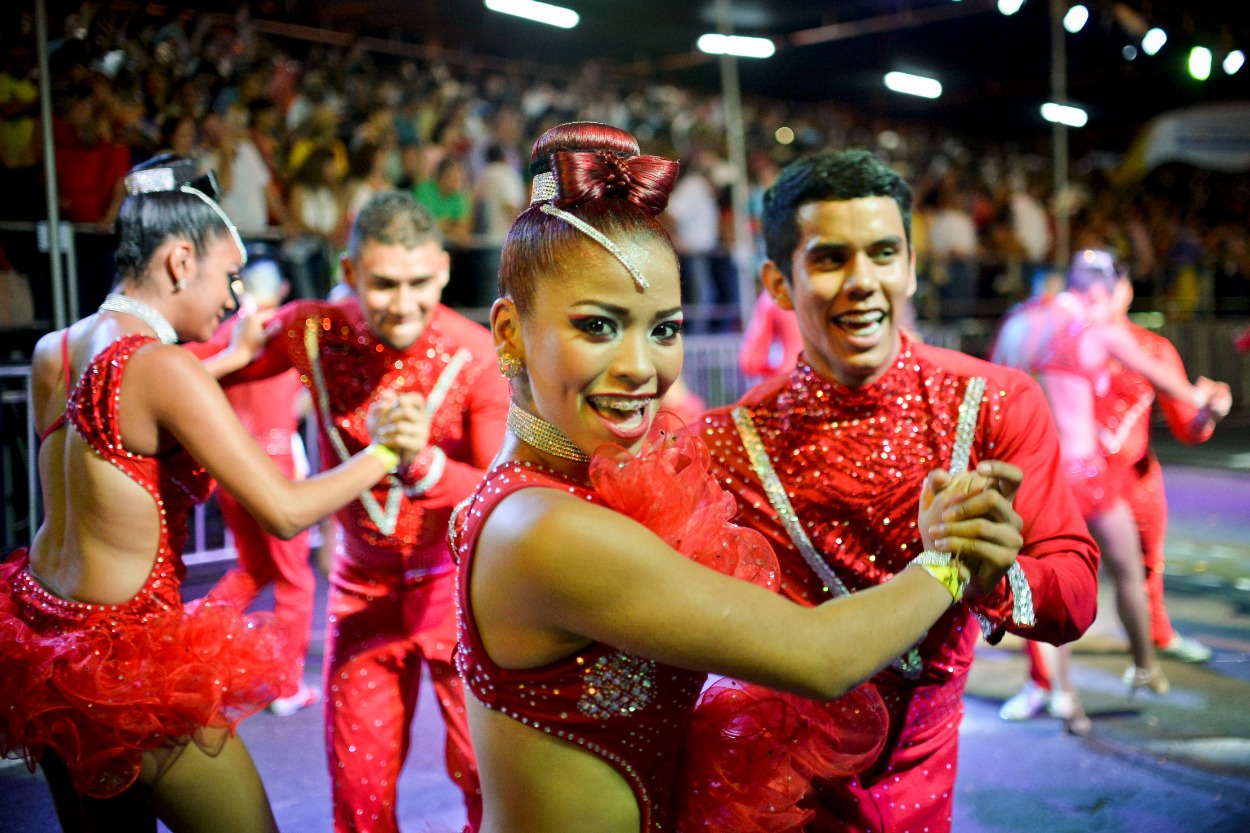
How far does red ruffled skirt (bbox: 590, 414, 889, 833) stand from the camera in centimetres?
145

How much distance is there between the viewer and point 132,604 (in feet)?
7.50

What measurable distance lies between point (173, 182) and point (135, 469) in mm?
771

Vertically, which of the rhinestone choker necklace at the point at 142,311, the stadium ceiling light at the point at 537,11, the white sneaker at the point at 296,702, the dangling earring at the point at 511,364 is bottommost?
the white sneaker at the point at 296,702

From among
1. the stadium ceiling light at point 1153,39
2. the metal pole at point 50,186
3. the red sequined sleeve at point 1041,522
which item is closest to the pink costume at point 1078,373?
the red sequined sleeve at point 1041,522

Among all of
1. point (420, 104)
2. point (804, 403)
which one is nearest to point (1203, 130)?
point (420, 104)

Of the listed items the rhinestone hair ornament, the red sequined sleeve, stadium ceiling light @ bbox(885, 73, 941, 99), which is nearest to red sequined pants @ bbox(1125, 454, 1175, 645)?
the red sequined sleeve

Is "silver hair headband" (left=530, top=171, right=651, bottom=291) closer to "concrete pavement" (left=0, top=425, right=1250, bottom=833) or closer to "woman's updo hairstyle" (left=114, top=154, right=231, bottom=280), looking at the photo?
"woman's updo hairstyle" (left=114, top=154, right=231, bottom=280)

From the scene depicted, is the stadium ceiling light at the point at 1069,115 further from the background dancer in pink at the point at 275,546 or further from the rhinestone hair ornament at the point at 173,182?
the rhinestone hair ornament at the point at 173,182

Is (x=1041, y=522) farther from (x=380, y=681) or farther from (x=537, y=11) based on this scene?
(x=537, y=11)

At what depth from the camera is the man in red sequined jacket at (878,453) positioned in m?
2.04

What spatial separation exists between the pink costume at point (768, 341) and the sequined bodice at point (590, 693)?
5.12 m

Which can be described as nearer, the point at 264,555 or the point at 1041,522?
the point at 1041,522

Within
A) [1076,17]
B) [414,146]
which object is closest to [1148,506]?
[414,146]

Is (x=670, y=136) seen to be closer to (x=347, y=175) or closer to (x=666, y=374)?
(x=347, y=175)
